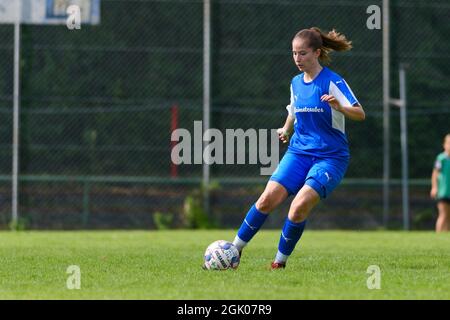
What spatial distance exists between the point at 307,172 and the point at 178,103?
34.0ft

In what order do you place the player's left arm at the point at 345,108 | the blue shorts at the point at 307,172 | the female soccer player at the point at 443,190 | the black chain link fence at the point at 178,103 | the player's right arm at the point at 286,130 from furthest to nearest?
the black chain link fence at the point at 178,103
the female soccer player at the point at 443,190
the player's right arm at the point at 286,130
the blue shorts at the point at 307,172
the player's left arm at the point at 345,108

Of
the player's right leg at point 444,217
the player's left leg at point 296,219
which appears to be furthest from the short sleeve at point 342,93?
the player's right leg at point 444,217

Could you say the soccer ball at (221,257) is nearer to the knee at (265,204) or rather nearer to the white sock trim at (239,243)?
the white sock trim at (239,243)

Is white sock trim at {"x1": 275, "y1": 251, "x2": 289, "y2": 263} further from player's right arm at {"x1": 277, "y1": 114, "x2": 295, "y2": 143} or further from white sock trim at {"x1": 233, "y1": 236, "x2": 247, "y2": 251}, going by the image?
player's right arm at {"x1": 277, "y1": 114, "x2": 295, "y2": 143}

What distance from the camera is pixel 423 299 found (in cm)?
630

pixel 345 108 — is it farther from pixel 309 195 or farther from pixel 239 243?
pixel 239 243

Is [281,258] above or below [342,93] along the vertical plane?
below

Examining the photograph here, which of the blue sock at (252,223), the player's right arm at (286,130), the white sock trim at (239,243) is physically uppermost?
the player's right arm at (286,130)

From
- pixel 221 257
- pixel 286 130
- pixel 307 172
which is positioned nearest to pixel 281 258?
pixel 221 257

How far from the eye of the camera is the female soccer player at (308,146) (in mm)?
8180

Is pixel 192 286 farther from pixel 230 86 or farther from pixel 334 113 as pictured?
pixel 230 86

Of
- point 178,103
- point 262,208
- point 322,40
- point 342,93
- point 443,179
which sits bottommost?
point 262,208

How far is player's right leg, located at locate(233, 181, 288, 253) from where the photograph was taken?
27.1ft

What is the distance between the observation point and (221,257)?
8148 millimetres
